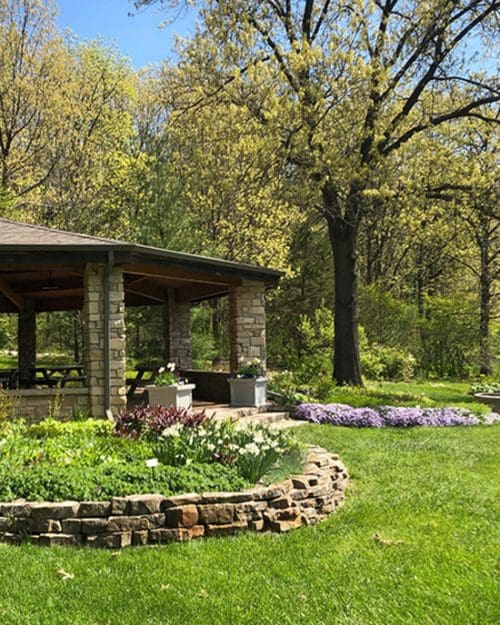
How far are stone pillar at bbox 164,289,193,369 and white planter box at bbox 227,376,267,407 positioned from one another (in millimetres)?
3341

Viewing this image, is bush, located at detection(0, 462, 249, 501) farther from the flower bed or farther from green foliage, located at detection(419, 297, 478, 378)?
green foliage, located at detection(419, 297, 478, 378)

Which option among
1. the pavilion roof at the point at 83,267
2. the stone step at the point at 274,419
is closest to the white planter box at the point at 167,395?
the stone step at the point at 274,419

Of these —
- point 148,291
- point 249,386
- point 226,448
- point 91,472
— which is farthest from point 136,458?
point 148,291

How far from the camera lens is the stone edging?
4.67 meters

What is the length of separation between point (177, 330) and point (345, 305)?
4009 millimetres

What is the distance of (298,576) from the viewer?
159 inches

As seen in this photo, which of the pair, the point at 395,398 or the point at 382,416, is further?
the point at 395,398

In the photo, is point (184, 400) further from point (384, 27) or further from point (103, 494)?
point (384, 27)

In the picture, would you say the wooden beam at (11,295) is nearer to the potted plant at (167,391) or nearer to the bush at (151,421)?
the potted plant at (167,391)

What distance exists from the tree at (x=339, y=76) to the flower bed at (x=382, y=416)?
9.26ft

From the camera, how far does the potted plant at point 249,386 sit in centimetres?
1150

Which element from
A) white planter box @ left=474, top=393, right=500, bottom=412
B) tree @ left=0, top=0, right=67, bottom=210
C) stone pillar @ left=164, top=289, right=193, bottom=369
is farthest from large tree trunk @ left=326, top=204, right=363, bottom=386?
tree @ left=0, top=0, right=67, bottom=210

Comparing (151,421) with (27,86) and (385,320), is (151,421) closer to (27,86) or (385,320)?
(385,320)

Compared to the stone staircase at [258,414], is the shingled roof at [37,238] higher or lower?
higher
